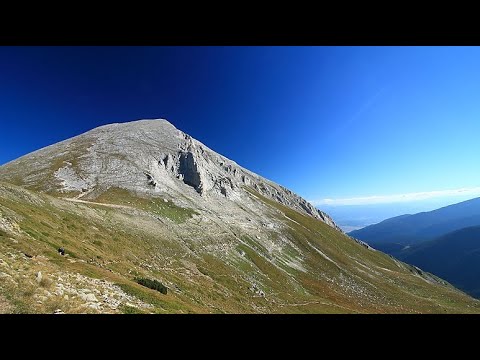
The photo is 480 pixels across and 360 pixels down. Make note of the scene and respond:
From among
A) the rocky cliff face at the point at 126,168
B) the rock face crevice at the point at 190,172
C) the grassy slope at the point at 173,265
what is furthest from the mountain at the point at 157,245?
the rocky cliff face at the point at 126,168

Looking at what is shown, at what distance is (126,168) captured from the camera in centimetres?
9469

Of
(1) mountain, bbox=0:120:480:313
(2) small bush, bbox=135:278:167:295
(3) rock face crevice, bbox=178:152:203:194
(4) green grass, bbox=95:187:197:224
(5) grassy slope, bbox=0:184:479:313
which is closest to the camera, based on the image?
(1) mountain, bbox=0:120:480:313

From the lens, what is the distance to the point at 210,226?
246ft

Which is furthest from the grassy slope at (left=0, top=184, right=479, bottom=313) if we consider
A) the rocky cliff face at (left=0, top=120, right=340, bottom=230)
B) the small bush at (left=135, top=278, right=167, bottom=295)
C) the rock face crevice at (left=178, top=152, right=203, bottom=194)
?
the rock face crevice at (left=178, top=152, right=203, bottom=194)

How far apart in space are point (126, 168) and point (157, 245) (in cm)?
5309

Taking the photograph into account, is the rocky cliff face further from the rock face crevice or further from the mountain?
the mountain

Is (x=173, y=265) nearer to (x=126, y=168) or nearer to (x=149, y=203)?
(x=149, y=203)

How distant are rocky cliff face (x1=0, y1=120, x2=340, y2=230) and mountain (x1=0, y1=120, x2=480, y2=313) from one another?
54 centimetres

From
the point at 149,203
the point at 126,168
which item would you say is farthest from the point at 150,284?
the point at 126,168

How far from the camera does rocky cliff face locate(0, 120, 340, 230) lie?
83250 millimetres
